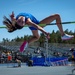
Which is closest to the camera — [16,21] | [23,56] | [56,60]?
[16,21]

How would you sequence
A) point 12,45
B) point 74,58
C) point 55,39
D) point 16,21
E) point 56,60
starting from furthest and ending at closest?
point 55,39
point 12,45
point 56,60
point 74,58
point 16,21

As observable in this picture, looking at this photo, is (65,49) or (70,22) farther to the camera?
(65,49)

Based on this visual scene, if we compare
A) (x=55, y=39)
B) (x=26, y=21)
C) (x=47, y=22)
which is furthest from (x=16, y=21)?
(x=55, y=39)

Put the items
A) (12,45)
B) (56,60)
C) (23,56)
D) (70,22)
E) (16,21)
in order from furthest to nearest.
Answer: (12,45) < (23,56) < (56,60) < (70,22) < (16,21)

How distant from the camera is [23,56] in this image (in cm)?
2566

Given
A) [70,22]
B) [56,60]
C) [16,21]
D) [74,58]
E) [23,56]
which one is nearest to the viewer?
[16,21]

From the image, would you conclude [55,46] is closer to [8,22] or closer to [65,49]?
[65,49]

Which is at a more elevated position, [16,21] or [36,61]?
[16,21]

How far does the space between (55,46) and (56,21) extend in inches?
1098

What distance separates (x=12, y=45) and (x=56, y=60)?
12024 mm

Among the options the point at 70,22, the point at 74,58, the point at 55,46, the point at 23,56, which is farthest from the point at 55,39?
the point at 70,22

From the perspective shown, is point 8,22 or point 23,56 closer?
point 8,22

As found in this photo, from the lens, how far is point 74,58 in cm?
1532

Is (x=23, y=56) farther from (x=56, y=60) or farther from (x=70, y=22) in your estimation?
(x=70, y=22)
